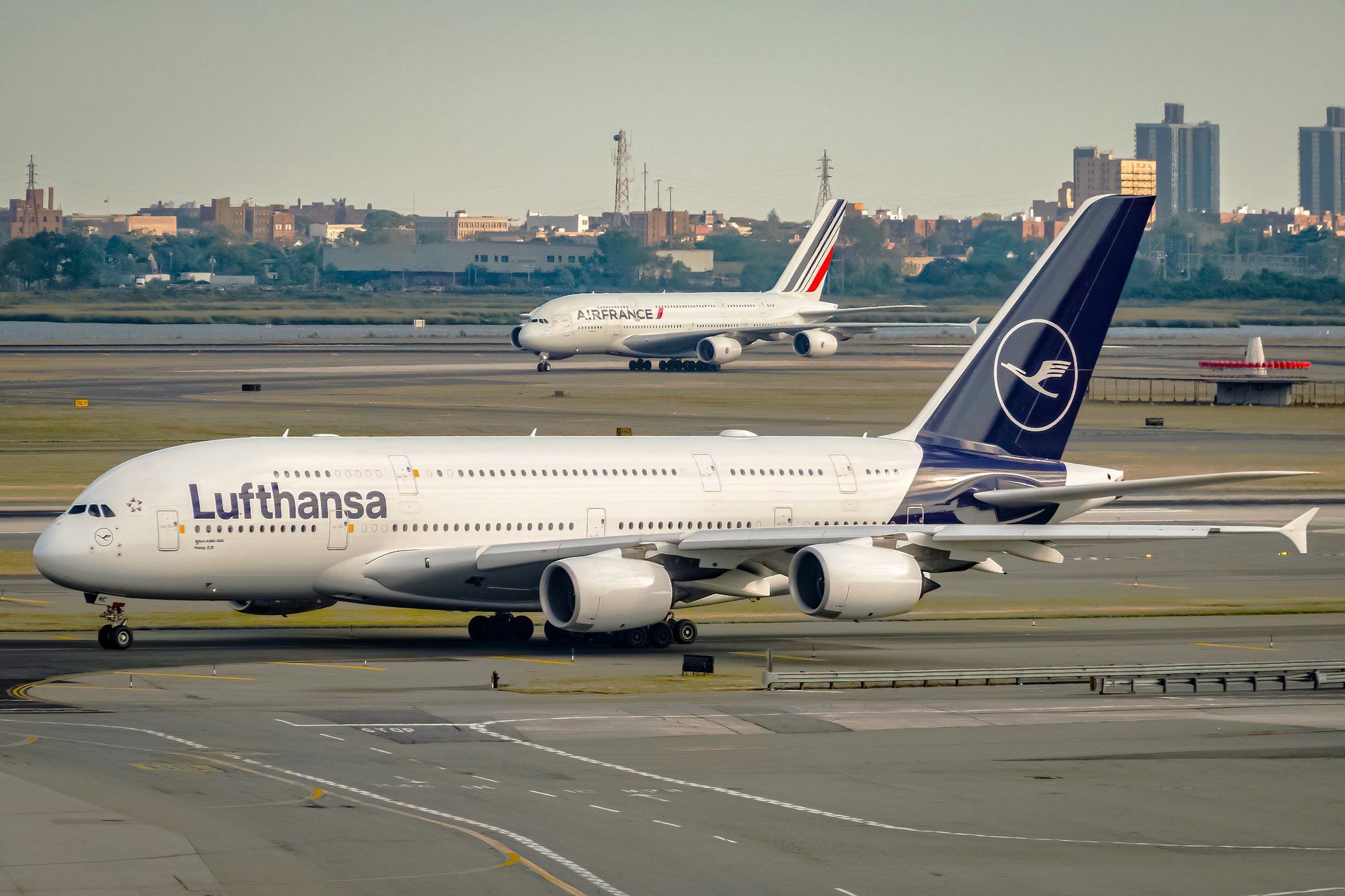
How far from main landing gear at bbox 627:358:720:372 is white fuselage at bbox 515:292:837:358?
1.44 metres

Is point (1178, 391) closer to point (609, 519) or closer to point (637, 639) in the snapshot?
point (609, 519)

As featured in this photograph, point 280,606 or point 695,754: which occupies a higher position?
point 280,606

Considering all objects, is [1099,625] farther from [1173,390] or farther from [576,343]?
[576,343]

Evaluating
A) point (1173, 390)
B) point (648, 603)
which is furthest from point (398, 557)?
point (1173, 390)

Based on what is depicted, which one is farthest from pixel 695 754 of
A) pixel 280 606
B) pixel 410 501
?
pixel 280 606

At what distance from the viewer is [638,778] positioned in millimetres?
27125

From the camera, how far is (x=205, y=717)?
31.5 meters

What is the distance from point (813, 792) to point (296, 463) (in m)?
18.1

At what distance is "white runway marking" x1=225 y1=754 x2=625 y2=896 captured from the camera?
21.1 meters

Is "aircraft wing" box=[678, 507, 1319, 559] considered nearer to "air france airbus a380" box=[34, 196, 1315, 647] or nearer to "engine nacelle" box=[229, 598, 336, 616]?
"air france airbus a380" box=[34, 196, 1315, 647]

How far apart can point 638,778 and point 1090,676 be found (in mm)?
12219

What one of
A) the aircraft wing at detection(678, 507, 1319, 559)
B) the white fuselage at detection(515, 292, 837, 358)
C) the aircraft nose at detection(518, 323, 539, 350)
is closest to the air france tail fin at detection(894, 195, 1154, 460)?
the aircraft wing at detection(678, 507, 1319, 559)

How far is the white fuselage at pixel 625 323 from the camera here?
472 feet

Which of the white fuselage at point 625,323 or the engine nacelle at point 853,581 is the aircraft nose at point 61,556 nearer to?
the engine nacelle at point 853,581
